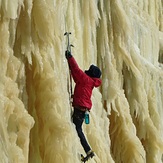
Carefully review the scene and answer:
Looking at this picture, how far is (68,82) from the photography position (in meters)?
5.16

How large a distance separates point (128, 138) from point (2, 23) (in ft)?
11.8

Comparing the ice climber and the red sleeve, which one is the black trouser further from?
the red sleeve

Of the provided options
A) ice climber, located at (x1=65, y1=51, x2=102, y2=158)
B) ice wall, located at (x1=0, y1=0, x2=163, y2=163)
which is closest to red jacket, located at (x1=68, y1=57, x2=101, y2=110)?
ice climber, located at (x1=65, y1=51, x2=102, y2=158)

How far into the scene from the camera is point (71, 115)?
192 inches

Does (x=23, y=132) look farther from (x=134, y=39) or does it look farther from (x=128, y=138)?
(x=134, y=39)

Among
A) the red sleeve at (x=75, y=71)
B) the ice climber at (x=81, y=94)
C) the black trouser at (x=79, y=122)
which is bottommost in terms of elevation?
the black trouser at (x=79, y=122)

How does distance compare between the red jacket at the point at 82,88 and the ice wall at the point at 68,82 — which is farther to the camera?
the red jacket at the point at 82,88

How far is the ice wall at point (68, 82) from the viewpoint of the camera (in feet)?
13.5

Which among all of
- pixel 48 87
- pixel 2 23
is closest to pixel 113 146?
pixel 48 87

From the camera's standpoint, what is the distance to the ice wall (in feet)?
13.5

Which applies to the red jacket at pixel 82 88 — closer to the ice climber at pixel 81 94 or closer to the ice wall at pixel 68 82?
the ice climber at pixel 81 94

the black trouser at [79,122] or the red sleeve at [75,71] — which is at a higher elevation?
the red sleeve at [75,71]

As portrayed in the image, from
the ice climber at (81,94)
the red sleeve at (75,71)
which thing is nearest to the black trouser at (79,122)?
the ice climber at (81,94)

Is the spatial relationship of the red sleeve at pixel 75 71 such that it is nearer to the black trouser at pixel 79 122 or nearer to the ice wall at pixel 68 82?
the ice wall at pixel 68 82
